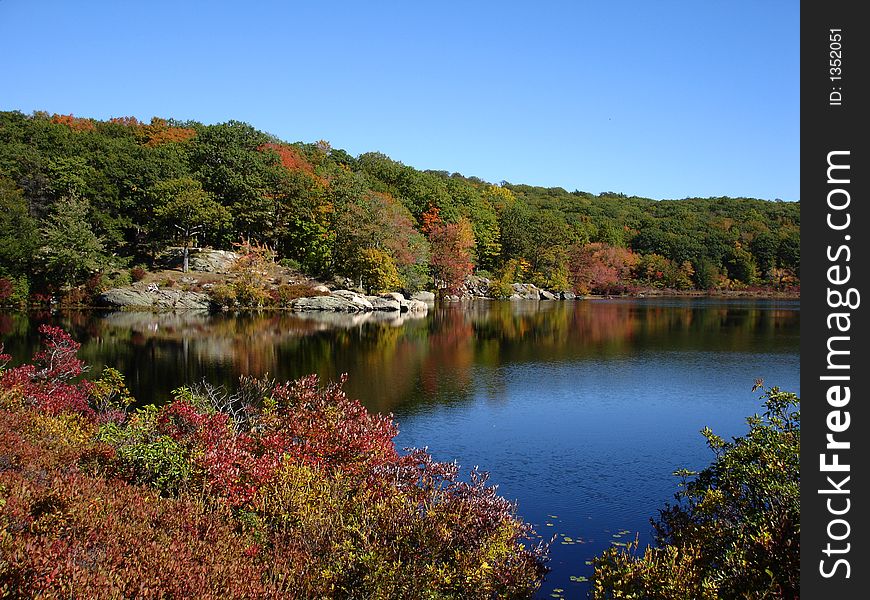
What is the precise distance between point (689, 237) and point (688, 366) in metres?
74.2

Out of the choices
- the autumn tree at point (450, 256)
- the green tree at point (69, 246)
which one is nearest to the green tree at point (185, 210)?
the green tree at point (69, 246)

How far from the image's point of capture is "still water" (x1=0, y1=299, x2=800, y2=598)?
12.1 m

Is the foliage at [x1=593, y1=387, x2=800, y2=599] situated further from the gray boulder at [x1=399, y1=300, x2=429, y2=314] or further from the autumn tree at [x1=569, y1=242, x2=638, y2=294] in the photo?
the autumn tree at [x1=569, y1=242, x2=638, y2=294]

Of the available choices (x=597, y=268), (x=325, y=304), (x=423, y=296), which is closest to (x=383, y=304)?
(x=325, y=304)

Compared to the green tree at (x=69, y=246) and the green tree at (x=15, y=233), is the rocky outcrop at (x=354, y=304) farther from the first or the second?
the green tree at (x=15, y=233)

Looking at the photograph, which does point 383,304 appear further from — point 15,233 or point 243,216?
point 15,233

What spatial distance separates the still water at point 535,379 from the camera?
476 inches

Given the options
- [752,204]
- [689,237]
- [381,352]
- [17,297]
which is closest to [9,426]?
[381,352]

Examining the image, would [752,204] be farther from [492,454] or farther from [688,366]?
[492,454]

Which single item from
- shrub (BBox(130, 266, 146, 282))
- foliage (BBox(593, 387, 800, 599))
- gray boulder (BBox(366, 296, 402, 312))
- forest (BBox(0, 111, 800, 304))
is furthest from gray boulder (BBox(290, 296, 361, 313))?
foliage (BBox(593, 387, 800, 599))

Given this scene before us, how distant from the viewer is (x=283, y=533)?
6832 mm

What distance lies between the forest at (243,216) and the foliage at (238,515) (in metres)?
40.9

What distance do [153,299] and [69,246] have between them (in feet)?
20.1

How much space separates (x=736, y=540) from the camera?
618 cm
